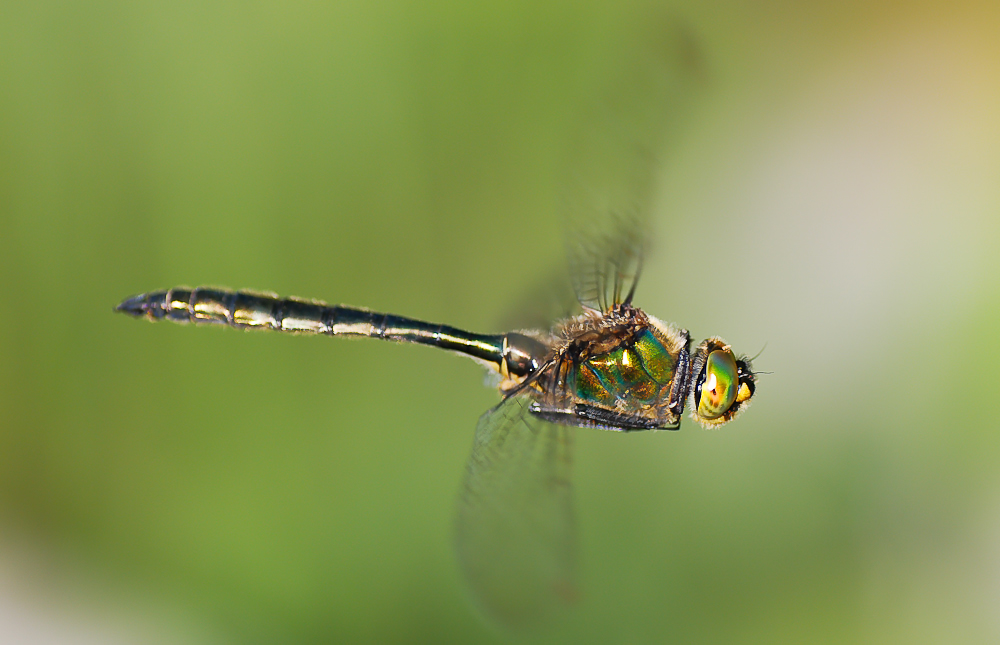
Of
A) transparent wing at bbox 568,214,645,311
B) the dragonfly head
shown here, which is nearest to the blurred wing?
transparent wing at bbox 568,214,645,311

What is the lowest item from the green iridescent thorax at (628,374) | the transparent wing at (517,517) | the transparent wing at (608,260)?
the transparent wing at (517,517)

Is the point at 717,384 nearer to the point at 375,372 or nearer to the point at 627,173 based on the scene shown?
the point at 627,173

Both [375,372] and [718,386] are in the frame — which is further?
[375,372]

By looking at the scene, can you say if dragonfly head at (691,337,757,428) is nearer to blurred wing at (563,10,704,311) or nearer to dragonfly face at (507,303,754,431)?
dragonfly face at (507,303,754,431)

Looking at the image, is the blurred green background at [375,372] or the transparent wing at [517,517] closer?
the transparent wing at [517,517]

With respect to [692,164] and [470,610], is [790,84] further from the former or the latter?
[470,610]

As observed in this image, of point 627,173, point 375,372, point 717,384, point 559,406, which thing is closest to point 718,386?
point 717,384

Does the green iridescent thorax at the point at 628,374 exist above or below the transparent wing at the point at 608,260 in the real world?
below

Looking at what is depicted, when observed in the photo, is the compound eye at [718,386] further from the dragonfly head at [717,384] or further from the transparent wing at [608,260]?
the transparent wing at [608,260]

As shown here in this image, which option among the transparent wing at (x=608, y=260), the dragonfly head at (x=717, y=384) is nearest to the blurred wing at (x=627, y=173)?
the transparent wing at (x=608, y=260)
